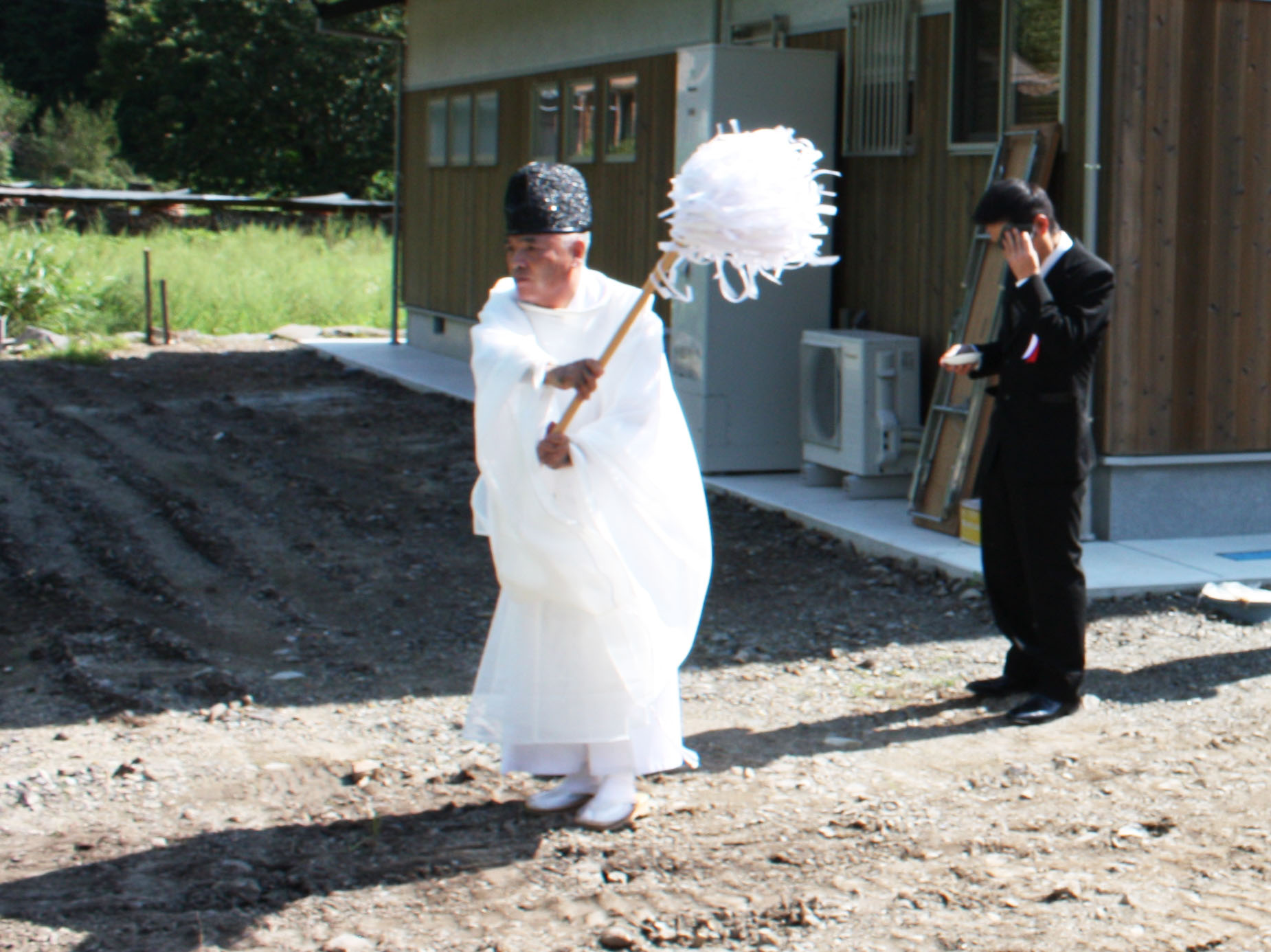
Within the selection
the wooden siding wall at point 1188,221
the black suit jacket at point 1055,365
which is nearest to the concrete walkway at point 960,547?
the wooden siding wall at point 1188,221

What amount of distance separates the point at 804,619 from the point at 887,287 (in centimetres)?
310

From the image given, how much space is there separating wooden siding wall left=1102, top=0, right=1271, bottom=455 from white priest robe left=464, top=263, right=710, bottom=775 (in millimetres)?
3789

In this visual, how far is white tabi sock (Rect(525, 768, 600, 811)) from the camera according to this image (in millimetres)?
4355

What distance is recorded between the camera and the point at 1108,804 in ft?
14.5

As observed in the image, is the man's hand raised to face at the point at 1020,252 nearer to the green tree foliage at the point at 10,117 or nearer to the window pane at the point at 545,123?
the window pane at the point at 545,123

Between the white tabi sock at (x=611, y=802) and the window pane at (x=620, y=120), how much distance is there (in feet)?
→ 26.5

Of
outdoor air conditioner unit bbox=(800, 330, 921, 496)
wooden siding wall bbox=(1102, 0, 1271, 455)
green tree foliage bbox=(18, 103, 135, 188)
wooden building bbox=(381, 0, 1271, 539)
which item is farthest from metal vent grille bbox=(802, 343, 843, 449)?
green tree foliage bbox=(18, 103, 135, 188)

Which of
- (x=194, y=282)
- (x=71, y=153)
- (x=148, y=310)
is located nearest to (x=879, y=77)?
(x=148, y=310)

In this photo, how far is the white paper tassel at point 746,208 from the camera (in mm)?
3656

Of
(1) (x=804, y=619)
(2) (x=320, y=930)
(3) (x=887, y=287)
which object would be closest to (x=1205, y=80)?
(3) (x=887, y=287)

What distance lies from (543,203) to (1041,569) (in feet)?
7.44

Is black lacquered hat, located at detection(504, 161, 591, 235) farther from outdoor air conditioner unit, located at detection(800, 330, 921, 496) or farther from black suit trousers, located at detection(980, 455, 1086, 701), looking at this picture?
outdoor air conditioner unit, located at detection(800, 330, 921, 496)

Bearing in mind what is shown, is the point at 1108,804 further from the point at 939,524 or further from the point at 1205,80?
the point at 1205,80

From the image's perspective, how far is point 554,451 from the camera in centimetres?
391
